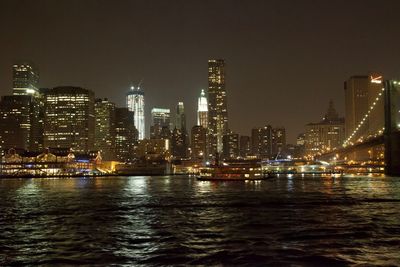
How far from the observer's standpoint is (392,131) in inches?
4286

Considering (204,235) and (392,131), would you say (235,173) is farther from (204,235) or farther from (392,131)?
(204,235)

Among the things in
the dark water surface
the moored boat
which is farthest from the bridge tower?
the dark water surface

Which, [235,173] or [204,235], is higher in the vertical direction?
[235,173]

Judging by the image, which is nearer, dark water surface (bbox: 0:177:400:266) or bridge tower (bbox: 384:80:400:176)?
dark water surface (bbox: 0:177:400:266)

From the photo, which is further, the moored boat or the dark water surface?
the moored boat

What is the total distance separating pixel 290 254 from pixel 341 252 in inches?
91.8

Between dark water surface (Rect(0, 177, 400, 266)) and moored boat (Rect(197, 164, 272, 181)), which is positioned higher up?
moored boat (Rect(197, 164, 272, 181))

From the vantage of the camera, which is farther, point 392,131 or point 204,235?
point 392,131

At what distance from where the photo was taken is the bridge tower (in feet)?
357

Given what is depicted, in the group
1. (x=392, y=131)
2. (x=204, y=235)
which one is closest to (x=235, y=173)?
(x=392, y=131)

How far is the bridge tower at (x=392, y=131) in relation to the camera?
10875cm

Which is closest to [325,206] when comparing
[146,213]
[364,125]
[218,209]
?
[218,209]

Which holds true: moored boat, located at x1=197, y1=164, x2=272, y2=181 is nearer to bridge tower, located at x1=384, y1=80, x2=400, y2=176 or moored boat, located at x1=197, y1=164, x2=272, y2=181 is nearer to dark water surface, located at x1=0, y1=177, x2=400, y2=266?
bridge tower, located at x1=384, y1=80, x2=400, y2=176

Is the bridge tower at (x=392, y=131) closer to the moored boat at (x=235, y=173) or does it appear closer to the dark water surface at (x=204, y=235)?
the moored boat at (x=235, y=173)
